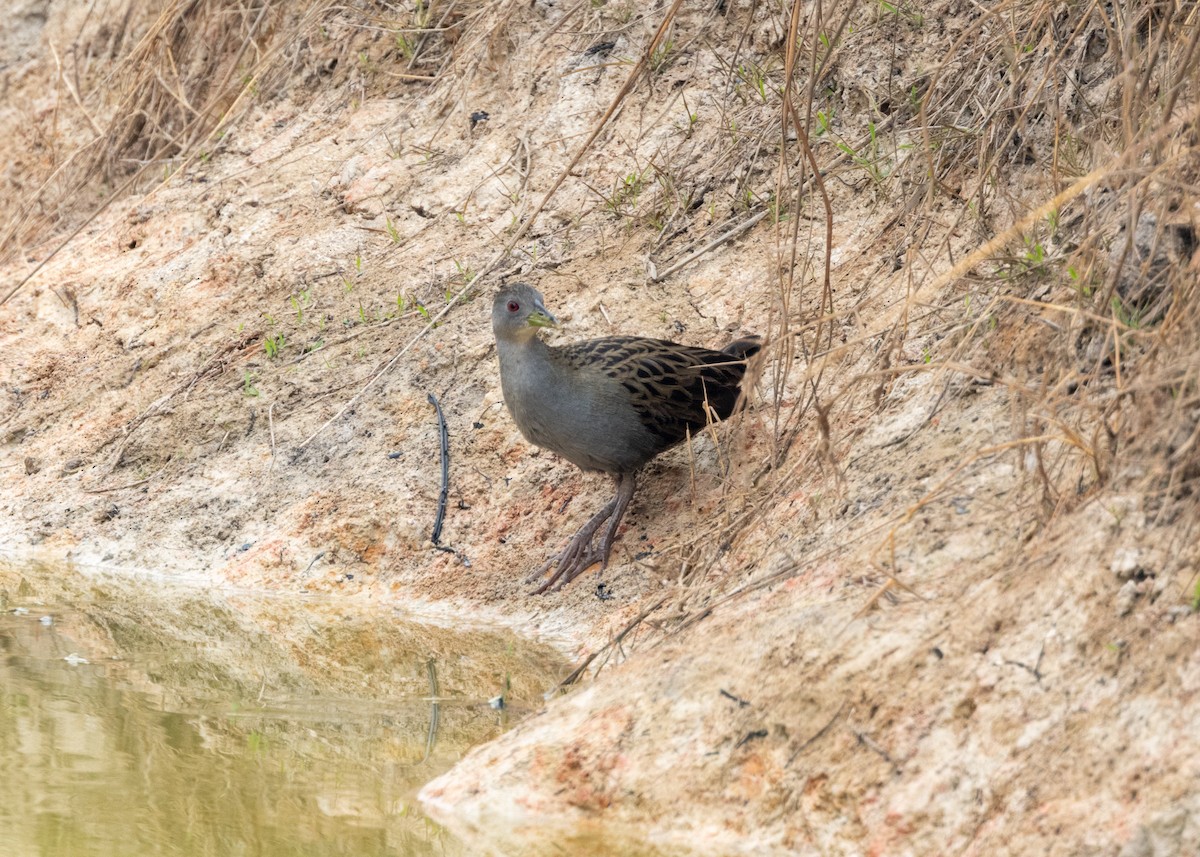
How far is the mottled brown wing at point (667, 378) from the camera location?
646cm

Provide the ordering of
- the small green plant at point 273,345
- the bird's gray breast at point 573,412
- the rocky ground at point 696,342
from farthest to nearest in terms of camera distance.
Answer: the small green plant at point 273,345
the bird's gray breast at point 573,412
the rocky ground at point 696,342

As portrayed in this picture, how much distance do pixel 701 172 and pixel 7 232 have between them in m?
5.37

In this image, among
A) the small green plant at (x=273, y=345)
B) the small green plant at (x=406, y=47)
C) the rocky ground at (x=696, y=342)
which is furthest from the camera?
the small green plant at (x=406, y=47)

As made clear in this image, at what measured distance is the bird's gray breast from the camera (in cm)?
638

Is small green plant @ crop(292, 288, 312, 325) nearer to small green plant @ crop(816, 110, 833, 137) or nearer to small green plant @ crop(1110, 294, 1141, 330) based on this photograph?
small green plant @ crop(816, 110, 833, 137)

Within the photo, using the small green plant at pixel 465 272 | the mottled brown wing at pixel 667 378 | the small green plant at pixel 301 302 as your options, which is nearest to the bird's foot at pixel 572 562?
the mottled brown wing at pixel 667 378

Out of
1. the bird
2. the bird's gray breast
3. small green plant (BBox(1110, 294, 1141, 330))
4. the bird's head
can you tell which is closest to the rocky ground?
small green plant (BBox(1110, 294, 1141, 330))

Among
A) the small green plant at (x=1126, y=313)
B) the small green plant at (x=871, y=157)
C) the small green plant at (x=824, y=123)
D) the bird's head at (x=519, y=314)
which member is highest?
the small green plant at (x=1126, y=313)

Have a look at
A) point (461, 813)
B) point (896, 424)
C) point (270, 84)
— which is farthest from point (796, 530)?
point (270, 84)

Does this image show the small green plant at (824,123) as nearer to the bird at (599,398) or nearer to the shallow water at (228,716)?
the bird at (599,398)

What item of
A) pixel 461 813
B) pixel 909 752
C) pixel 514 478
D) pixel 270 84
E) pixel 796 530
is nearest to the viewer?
pixel 909 752

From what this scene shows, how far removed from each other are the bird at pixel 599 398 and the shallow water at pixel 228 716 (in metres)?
0.78

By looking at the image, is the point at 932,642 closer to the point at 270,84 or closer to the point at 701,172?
the point at 701,172

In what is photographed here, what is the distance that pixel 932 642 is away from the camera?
4.10m
